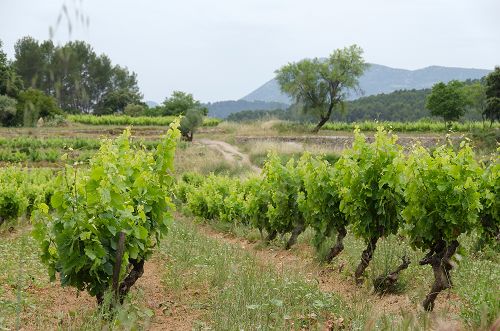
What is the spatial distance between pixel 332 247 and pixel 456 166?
345cm

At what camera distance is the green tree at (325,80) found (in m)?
48.1

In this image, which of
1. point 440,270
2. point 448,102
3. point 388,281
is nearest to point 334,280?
point 388,281

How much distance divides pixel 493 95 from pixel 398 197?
4650cm

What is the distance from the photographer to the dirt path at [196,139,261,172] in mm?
32625

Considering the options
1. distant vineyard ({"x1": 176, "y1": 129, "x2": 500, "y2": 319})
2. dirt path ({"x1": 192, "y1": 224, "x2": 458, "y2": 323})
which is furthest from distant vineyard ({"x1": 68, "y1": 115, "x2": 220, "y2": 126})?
distant vineyard ({"x1": 176, "y1": 129, "x2": 500, "y2": 319})

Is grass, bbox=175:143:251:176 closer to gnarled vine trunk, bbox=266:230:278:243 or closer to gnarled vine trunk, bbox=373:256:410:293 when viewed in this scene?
gnarled vine trunk, bbox=266:230:278:243

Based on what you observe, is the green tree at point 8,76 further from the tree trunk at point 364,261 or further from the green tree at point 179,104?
the green tree at point 179,104

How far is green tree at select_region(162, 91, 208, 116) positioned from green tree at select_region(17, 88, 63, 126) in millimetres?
22104

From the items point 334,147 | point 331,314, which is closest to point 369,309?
point 331,314

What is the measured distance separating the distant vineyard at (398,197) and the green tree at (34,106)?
3.90 meters

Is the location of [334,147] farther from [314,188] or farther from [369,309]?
[369,309]

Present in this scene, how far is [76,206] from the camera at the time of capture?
17.2 ft

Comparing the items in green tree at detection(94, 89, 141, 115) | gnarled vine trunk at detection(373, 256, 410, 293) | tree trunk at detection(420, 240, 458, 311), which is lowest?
gnarled vine trunk at detection(373, 256, 410, 293)

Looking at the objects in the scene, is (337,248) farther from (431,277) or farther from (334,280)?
(431,277)
